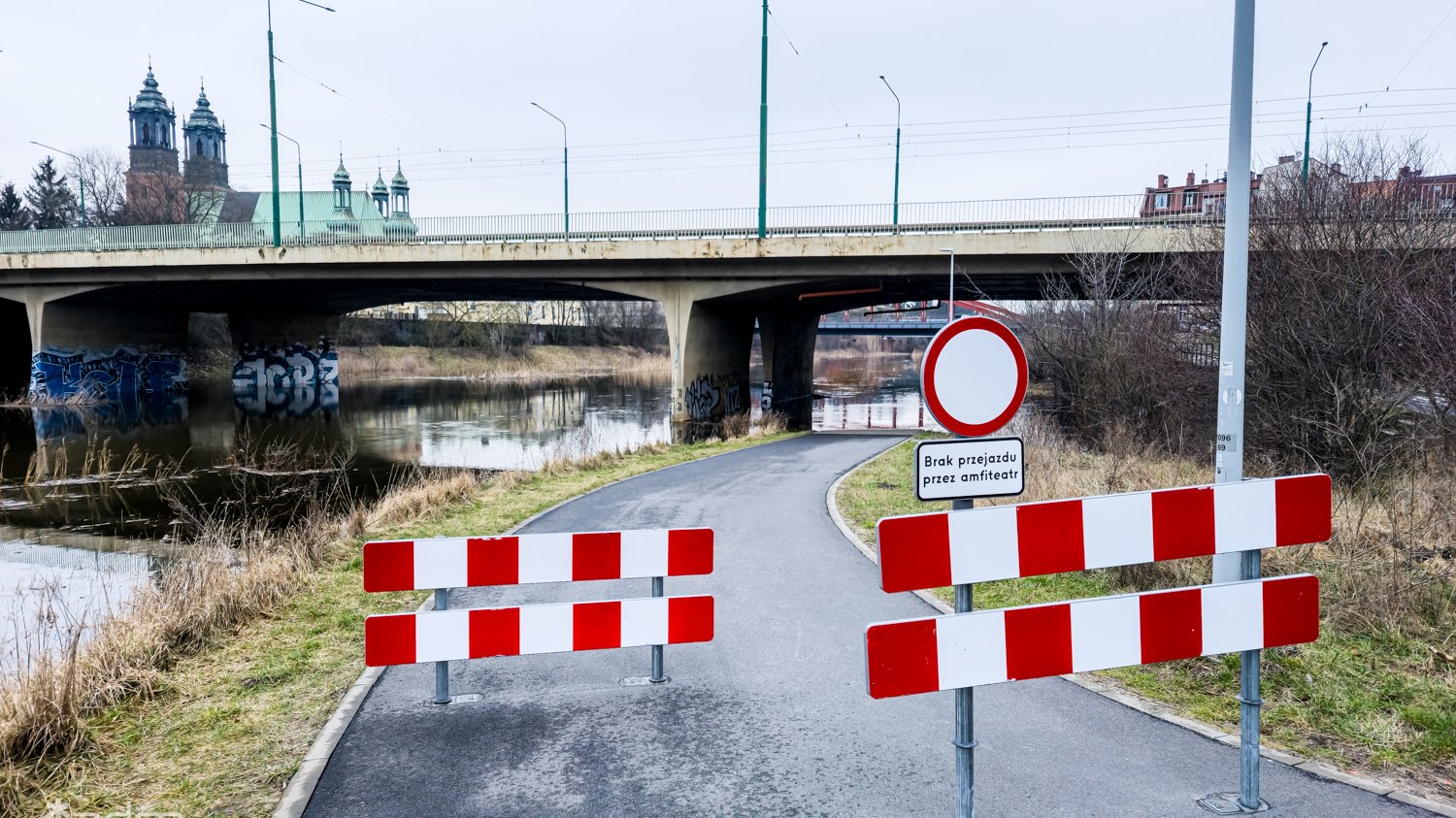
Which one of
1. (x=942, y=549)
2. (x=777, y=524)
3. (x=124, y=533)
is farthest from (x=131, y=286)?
(x=942, y=549)

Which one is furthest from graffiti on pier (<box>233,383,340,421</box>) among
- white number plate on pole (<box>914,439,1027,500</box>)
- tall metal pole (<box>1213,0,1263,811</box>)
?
white number plate on pole (<box>914,439,1027,500</box>)

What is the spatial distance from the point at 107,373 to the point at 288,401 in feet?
30.5

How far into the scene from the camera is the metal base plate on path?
150 inches

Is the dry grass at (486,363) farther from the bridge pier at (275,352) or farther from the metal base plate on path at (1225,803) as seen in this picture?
the metal base plate on path at (1225,803)

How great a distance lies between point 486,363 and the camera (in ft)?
224

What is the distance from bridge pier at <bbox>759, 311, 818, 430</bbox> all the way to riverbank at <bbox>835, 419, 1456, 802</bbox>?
1175 inches

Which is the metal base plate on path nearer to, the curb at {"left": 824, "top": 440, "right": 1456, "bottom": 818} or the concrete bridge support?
the curb at {"left": 824, "top": 440, "right": 1456, "bottom": 818}

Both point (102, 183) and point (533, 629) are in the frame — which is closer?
point (533, 629)

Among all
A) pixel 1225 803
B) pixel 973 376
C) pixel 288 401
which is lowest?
pixel 1225 803

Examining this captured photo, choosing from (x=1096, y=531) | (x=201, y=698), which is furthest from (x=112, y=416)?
(x=1096, y=531)

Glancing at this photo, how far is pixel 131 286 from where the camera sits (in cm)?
3809

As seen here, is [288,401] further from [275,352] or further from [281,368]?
[275,352]

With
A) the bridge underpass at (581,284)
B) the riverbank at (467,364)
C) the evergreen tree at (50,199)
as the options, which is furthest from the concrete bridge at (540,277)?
the evergreen tree at (50,199)

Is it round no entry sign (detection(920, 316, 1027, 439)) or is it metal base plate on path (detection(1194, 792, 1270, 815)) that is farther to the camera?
metal base plate on path (detection(1194, 792, 1270, 815))
